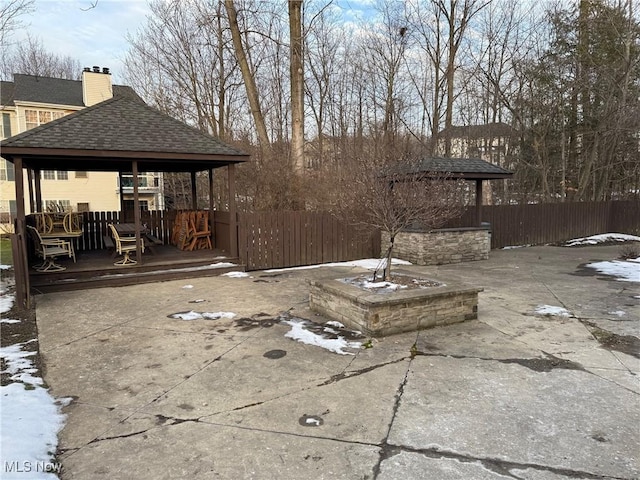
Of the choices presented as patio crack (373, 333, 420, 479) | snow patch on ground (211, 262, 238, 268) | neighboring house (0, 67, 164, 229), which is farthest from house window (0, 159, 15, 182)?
patio crack (373, 333, 420, 479)

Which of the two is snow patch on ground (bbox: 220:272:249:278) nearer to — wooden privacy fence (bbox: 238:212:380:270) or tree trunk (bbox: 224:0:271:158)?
wooden privacy fence (bbox: 238:212:380:270)

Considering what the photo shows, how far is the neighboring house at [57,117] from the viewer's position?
21.7 meters

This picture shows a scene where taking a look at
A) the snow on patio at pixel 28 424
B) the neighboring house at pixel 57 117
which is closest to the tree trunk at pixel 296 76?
the snow on patio at pixel 28 424

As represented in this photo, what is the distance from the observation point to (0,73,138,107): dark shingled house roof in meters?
21.5

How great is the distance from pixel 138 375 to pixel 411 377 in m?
2.55

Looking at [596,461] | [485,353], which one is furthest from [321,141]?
[596,461]

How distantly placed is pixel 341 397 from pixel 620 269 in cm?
922

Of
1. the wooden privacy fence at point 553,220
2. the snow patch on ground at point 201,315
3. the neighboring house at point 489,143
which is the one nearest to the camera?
the snow patch on ground at point 201,315

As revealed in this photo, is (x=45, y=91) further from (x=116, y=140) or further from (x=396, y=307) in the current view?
(x=396, y=307)

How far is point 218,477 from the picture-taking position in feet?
8.03

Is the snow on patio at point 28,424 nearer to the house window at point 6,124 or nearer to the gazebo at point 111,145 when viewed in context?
the gazebo at point 111,145

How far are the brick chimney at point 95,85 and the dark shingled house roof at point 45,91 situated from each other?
0.55 meters

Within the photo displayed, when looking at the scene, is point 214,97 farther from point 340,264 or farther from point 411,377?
point 411,377

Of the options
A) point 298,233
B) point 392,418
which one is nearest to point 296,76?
point 298,233
